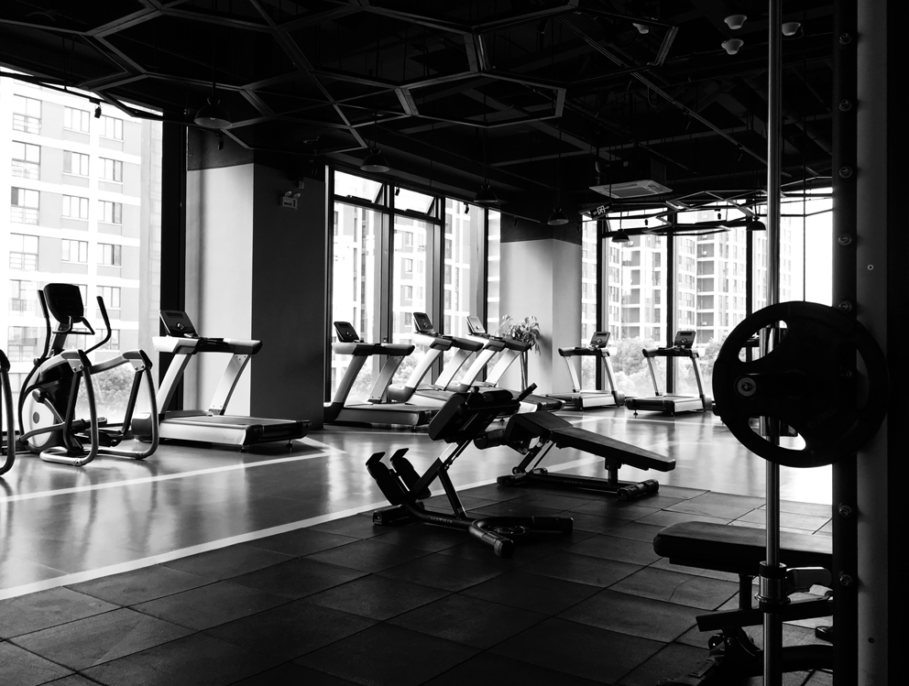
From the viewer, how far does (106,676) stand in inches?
92.5

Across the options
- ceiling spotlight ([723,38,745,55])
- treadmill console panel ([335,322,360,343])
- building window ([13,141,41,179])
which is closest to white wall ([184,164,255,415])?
treadmill console panel ([335,322,360,343])

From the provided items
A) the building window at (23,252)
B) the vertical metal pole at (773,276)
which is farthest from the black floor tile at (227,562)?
the building window at (23,252)

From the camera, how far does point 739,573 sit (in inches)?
92.9

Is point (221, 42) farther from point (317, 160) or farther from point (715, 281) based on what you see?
point (715, 281)

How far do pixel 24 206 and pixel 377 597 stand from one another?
6.25 meters

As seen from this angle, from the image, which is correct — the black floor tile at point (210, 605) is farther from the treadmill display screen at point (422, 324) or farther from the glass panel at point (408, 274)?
the glass panel at point (408, 274)

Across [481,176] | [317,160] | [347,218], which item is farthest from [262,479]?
[481,176]

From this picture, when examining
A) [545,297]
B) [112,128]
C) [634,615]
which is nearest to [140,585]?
[634,615]

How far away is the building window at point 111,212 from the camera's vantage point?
818cm

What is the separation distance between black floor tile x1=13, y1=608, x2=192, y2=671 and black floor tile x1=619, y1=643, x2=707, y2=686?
1.54 m

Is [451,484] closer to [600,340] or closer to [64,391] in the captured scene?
[64,391]

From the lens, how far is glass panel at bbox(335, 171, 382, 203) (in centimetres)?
1070

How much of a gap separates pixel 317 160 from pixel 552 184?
5591mm

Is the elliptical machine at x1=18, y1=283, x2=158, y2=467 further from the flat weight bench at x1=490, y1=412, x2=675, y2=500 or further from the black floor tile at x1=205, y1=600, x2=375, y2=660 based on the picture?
the black floor tile at x1=205, y1=600, x2=375, y2=660
